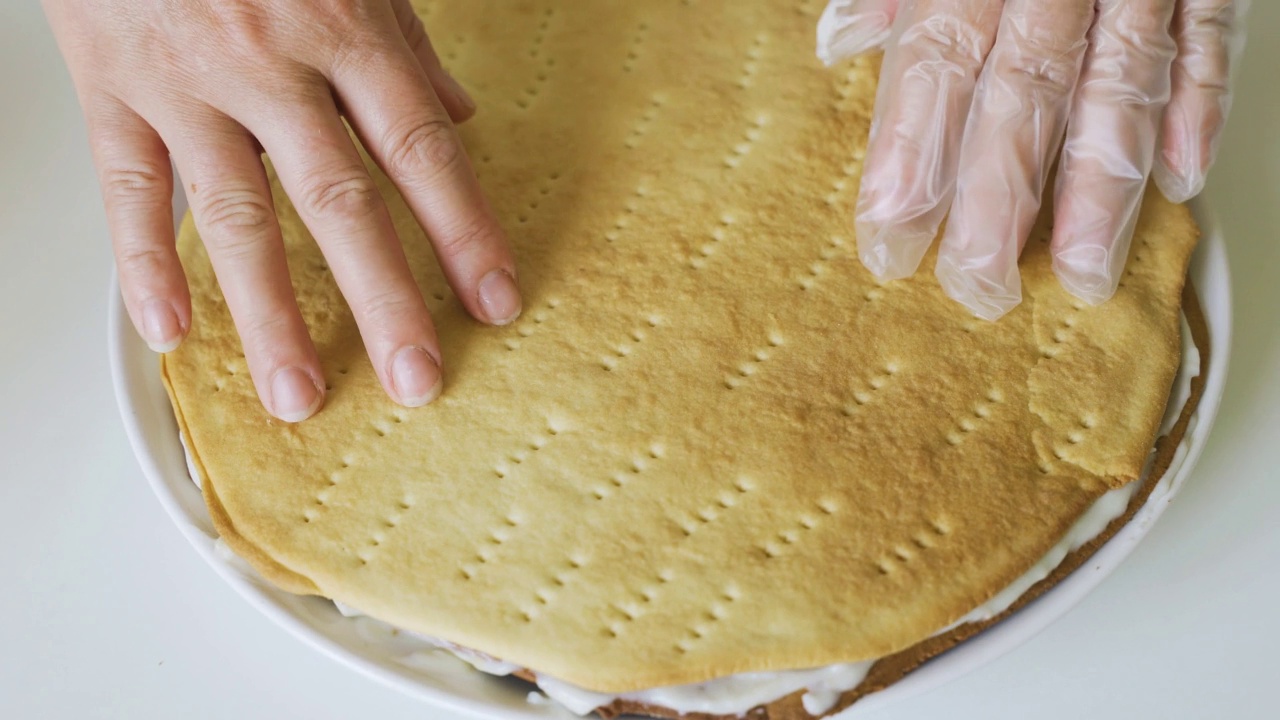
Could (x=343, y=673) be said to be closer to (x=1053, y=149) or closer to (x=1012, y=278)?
(x=1012, y=278)

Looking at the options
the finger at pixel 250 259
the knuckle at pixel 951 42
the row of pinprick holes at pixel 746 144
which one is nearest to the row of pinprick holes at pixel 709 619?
the finger at pixel 250 259

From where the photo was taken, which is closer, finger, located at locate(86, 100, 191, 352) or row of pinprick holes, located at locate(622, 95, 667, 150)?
finger, located at locate(86, 100, 191, 352)

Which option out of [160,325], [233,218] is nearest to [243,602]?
[160,325]

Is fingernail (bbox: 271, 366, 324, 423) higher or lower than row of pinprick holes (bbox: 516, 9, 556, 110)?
lower

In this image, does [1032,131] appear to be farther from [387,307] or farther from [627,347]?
[387,307]

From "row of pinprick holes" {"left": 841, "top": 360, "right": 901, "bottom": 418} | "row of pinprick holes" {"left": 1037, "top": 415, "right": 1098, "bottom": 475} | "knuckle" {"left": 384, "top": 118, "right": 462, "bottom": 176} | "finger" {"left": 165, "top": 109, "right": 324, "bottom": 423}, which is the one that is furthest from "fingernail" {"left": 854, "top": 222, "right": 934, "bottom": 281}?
"finger" {"left": 165, "top": 109, "right": 324, "bottom": 423}

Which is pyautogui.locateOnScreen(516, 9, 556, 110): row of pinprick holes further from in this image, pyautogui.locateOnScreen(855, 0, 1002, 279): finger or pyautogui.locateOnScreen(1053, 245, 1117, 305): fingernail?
pyautogui.locateOnScreen(1053, 245, 1117, 305): fingernail

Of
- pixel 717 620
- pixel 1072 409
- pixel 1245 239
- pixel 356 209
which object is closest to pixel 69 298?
pixel 356 209
